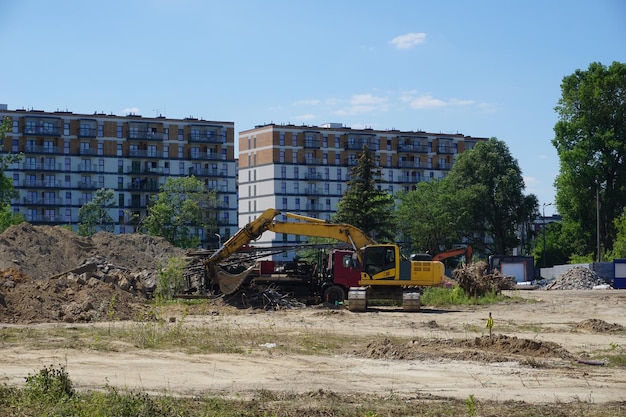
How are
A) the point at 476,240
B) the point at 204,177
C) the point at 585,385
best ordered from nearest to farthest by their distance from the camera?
1. the point at 585,385
2. the point at 476,240
3. the point at 204,177

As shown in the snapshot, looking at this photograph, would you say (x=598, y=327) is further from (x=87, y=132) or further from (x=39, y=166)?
(x=39, y=166)

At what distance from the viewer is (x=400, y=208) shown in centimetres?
10481

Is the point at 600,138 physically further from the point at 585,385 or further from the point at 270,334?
the point at 585,385

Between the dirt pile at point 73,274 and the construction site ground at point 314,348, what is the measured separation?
111mm

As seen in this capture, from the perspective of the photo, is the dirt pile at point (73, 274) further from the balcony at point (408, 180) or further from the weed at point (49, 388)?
the balcony at point (408, 180)

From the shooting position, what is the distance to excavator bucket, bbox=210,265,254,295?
37.9 m

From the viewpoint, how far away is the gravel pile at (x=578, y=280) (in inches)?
2522

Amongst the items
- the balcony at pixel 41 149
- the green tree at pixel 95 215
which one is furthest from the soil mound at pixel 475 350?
the balcony at pixel 41 149

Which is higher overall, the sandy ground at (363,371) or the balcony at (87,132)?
the balcony at (87,132)

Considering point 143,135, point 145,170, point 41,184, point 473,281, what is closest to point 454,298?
point 473,281

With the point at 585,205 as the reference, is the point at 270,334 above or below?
below

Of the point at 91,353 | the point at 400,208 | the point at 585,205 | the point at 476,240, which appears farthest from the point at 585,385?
the point at 400,208

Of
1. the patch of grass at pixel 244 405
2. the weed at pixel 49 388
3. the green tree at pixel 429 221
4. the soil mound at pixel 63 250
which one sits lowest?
the patch of grass at pixel 244 405

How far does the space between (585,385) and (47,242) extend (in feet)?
127
